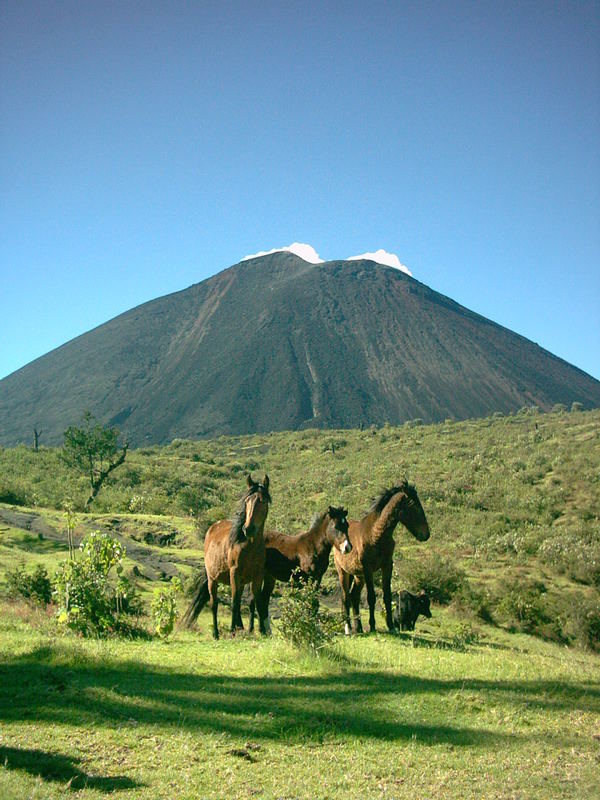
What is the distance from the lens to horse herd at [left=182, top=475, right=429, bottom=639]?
468 inches

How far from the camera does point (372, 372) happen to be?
18325 cm

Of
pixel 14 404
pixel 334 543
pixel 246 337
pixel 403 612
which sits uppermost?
pixel 246 337

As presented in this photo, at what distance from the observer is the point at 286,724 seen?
6691 mm

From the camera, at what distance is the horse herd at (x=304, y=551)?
11.9 m

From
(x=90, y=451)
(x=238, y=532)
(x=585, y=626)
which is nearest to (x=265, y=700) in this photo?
(x=238, y=532)

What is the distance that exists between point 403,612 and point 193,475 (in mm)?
39510

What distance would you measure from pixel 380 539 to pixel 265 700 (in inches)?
210

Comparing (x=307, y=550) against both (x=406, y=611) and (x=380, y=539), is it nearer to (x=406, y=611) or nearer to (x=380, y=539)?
(x=380, y=539)

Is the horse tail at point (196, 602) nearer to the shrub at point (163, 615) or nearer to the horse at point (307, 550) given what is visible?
the horse at point (307, 550)

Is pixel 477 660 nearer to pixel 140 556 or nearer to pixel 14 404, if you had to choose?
pixel 140 556

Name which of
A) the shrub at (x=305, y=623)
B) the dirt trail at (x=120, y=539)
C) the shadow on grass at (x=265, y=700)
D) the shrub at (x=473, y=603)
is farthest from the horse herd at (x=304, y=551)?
the dirt trail at (x=120, y=539)

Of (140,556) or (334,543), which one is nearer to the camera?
(334,543)

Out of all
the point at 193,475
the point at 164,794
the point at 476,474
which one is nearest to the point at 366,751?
the point at 164,794

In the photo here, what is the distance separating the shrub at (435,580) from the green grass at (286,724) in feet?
38.5
